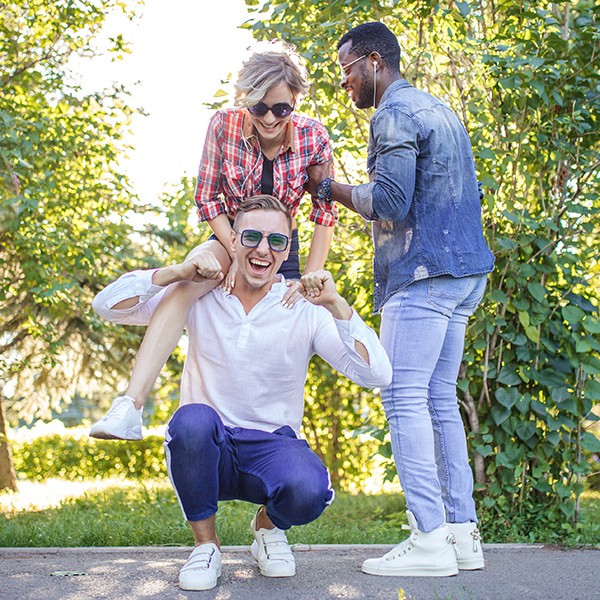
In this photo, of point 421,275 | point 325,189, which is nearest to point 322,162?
point 325,189

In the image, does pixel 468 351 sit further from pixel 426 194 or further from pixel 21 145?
pixel 21 145

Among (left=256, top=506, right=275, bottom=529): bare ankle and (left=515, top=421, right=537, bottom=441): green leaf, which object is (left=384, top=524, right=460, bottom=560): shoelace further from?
(left=515, top=421, right=537, bottom=441): green leaf

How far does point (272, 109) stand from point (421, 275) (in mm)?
933

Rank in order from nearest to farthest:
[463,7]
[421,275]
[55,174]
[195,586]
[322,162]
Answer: [195,586] → [421,275] → [322,162] → [463,7] → [55,174]

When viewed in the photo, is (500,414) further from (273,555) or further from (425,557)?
(273,555)

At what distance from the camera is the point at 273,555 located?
10.7ft

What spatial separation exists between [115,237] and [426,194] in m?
6.10

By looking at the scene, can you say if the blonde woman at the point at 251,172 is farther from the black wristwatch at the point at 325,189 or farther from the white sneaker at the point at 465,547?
the white sneaker at the point at 465,547

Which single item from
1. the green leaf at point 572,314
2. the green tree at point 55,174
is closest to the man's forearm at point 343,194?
the green leaf at point 572,314

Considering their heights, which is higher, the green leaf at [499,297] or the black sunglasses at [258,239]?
the black sunglasses at [258,239]

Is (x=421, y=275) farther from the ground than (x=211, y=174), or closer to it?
closer to it

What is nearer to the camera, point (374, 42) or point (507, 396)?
point (374, 42)

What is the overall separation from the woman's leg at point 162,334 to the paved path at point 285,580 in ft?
2.31

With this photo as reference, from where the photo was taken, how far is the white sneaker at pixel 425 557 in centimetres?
322
